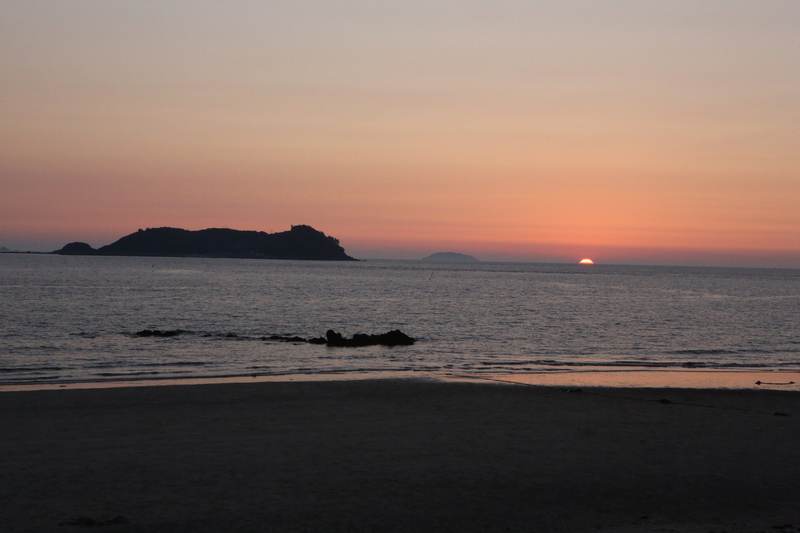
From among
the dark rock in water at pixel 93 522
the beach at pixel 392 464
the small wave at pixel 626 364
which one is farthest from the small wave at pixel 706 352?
the dark rock in water at pixel 93 522

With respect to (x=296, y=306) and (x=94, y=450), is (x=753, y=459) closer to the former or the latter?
(x=94, y=450)

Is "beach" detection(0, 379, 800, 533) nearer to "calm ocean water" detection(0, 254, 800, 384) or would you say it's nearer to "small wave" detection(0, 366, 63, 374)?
"small wave" detection(0, 366, 63, 374)

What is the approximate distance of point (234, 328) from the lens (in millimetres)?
48500

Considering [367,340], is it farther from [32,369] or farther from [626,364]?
[32,369]

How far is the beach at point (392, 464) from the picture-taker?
9281 mm

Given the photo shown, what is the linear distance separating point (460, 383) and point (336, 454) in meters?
11.7

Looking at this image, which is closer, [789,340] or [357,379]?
[357,379]

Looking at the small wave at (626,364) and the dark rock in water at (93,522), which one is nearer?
the dark rock in water at (93,522)

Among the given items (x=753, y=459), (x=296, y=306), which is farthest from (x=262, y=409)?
(x=296, y=306)

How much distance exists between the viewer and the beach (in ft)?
30.5

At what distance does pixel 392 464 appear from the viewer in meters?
12.1

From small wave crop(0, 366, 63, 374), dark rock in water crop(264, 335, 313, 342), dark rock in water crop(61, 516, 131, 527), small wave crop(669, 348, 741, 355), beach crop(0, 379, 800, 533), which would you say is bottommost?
small wave crop(669, 348, 741, 355)

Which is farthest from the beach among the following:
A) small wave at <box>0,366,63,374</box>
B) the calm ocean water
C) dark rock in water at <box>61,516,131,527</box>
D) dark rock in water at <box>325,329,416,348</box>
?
dark rock in water at <box>325,329,416,348</box>

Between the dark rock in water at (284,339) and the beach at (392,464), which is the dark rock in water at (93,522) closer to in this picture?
the beach at (392,464)
